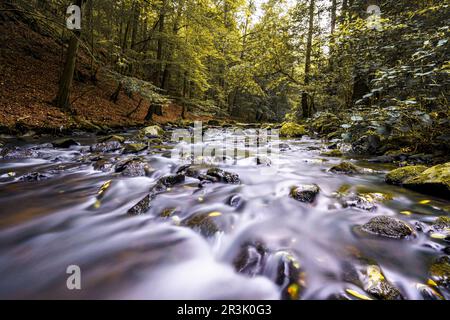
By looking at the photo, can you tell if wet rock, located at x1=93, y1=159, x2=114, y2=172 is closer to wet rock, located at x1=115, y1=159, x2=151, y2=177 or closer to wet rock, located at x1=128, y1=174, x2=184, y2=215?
wet rock, located at x1=115, y1=159, x2=151, y2=177

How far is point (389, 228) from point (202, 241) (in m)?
1.77

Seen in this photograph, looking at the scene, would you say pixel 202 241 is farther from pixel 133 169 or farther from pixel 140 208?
pixel 133 169

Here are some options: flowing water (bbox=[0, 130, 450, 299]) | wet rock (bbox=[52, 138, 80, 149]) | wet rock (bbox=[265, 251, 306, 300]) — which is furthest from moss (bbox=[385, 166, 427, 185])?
wet rock (bbox=[52, 138, 80, 149])

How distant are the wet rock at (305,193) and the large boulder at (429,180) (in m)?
1.36

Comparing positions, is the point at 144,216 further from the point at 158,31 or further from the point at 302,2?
the point at 302,2

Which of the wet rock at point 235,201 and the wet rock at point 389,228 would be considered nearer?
the wet rock at point 389,228

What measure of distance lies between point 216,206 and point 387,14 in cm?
880

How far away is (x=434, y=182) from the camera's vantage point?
10.4 ft

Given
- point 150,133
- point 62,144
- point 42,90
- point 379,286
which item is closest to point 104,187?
point 379,286

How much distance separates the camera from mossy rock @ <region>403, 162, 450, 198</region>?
10.1 ft

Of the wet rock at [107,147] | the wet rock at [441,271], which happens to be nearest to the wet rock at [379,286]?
the wet rock at [441,271]

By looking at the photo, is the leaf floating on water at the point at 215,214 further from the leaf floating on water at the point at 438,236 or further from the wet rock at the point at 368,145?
the wet rock at the point at 368,145

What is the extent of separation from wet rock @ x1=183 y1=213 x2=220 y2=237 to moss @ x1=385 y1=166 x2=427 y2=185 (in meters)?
3.05

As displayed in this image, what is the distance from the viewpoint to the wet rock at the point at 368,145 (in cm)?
617
